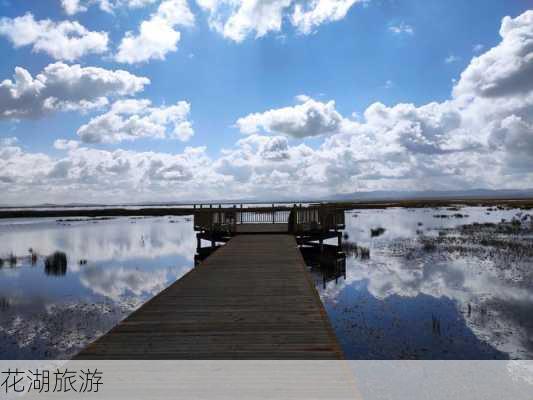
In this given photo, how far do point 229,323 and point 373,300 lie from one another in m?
7.20

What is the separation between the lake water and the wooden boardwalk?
2.11 m

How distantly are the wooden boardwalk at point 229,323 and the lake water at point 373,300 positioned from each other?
2106mm

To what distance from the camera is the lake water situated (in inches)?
328

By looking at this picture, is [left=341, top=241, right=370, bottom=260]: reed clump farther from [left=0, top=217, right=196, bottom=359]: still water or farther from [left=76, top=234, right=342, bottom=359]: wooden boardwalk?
[left=76, top=234, right=342, bottom=359]: wooden boardwalk

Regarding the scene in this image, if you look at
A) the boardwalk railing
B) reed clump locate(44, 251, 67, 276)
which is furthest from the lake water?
the boardwalk railing

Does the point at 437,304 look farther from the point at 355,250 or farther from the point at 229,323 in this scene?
the point at 355,250

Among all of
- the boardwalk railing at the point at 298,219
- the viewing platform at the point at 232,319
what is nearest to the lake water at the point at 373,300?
the viewing platform at the point at 232,319

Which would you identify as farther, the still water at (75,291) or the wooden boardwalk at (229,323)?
the still water at (75,291)

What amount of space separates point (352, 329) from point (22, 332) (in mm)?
8871

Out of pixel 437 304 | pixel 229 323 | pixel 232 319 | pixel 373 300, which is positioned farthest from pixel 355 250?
pixel 229 323

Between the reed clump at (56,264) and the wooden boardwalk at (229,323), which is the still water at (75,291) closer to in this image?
the reed clump at (56,264)

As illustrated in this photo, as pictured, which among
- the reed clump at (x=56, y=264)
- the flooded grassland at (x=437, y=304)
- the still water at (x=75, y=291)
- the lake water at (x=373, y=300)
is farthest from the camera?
the reed clump at (x=56, y=264)

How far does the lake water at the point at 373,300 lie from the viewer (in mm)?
8328

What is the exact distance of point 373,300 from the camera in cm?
1177
